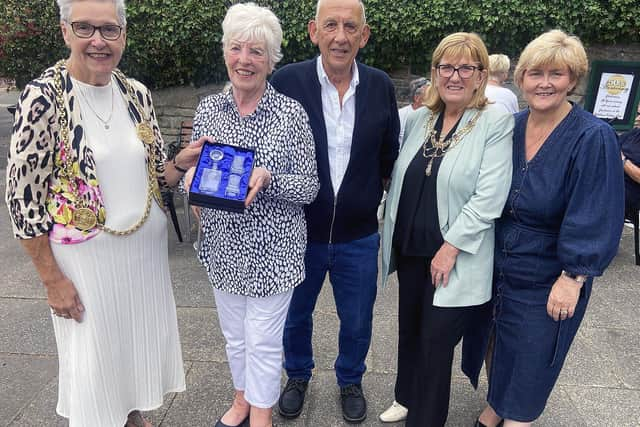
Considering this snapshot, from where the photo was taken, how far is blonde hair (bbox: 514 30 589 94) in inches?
71.2

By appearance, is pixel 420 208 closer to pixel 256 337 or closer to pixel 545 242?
pixel 545 242

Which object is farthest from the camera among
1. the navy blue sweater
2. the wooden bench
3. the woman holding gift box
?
the wooden bench

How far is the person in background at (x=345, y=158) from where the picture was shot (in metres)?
2.22

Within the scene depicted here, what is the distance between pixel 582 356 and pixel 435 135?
2147 mm

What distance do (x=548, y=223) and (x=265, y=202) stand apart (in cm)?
117

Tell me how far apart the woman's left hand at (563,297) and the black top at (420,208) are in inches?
19.1

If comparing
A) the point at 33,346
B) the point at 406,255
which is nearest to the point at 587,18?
the point at 406,255

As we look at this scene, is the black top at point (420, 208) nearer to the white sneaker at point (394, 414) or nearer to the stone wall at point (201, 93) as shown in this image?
the white sneaker at point (394, 414)

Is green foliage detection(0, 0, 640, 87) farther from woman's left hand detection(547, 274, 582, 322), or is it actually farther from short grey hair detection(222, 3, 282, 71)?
woman's left hand detection(547, 274, 582, 322)

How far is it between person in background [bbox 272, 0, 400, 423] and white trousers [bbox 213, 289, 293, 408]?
334 mm

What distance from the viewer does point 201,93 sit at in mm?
6398

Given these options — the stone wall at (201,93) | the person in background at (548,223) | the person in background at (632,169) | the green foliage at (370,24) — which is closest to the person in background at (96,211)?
the person in background at (548,223)

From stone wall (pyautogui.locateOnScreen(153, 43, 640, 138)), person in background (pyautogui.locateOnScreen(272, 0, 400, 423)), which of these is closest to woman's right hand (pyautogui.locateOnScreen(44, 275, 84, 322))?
person in background (pyautogui.locateOnScreen(272, 0, 400, 423))

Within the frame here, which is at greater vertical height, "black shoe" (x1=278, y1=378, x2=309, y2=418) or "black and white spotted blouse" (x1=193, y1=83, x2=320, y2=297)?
"black and white spotted blouse" (x1=193, y1=83, x2=320, y2=297)
